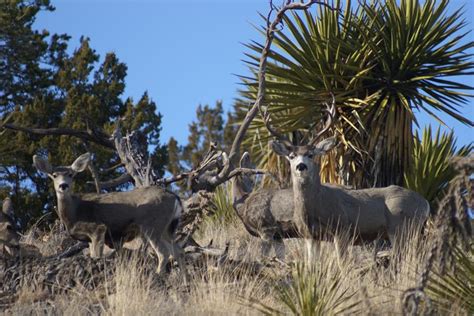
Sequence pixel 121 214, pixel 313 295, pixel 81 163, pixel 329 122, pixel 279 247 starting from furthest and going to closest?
pixel 279 247
pixel 329 122
pixel 81 163
pixel 121 214
pixel 313 295

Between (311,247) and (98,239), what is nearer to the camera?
(311,247)

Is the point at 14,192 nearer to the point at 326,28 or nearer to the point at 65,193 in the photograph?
the point at 326,28

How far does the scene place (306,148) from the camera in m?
13.2

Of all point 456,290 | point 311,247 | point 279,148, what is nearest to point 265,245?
point 279,148

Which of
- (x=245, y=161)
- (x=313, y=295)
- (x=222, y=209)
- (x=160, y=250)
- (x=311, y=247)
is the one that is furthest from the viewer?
(x=222, y=209)

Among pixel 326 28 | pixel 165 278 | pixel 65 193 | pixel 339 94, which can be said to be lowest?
pixel 165 278

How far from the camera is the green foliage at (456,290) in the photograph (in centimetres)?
899

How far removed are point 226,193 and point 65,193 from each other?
6621 millimetres

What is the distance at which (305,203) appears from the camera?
43.1 ft

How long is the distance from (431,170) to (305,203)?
536 cm

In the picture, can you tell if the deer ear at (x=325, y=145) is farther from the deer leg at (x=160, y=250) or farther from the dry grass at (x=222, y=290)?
the deer leg at (x=160, y=250)

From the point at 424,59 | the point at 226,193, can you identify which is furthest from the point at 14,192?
the point at 424,59

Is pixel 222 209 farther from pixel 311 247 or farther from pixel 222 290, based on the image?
pixel 222 290

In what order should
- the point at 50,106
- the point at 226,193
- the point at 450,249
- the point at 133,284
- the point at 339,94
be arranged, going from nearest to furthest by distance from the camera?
the point at 450,249
the point at 133,284
the point at 339,94
the point at 226,193
the point at 50,106
